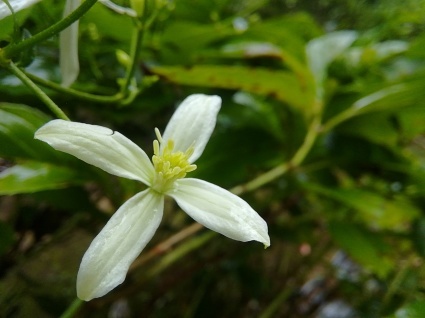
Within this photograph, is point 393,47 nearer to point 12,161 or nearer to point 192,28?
point 192,28

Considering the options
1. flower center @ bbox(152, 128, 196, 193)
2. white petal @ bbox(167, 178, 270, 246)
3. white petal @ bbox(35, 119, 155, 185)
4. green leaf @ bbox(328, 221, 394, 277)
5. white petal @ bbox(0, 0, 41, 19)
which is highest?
white petal @ bbox(0, 0, 41, 19)

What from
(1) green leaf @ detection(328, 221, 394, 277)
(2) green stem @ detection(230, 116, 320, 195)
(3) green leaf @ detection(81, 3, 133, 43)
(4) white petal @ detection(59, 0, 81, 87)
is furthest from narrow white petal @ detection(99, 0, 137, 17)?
(1) green leaf @ detection(328, 221, 394, 277)

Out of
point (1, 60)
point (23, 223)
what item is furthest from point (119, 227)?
point (23, 223)

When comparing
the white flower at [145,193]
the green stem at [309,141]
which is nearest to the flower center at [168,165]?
the white flower at [145,193]

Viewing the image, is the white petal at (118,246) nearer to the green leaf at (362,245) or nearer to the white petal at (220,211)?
the white petal at (220,211)

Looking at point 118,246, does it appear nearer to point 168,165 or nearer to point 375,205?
point 168,165

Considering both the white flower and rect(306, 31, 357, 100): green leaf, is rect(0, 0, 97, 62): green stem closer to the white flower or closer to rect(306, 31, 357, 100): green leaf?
the white flower
